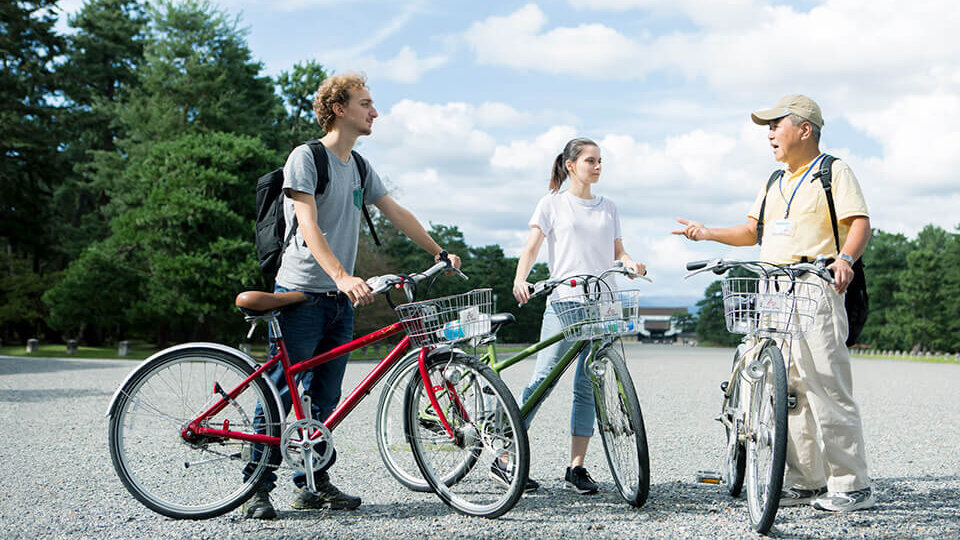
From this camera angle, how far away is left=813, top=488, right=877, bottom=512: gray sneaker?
4160mm

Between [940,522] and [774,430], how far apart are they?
46.4 inches

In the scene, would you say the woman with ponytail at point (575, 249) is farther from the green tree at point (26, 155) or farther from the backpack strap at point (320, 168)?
the green tree at point (26, 155)

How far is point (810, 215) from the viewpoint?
435 cm

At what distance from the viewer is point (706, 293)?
100438 mm

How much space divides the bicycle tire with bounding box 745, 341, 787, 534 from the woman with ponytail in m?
0.91

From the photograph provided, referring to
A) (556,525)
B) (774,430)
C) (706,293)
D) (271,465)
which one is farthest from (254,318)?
(706,293)

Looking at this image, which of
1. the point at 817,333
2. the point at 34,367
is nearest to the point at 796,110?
the point at 817,333

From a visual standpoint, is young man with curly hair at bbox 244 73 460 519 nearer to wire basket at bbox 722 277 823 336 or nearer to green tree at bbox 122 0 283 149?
wire basket at bbox 722 277 823 336

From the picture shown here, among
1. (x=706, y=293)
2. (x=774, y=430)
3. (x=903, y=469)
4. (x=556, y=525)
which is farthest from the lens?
(x=706, y=293)

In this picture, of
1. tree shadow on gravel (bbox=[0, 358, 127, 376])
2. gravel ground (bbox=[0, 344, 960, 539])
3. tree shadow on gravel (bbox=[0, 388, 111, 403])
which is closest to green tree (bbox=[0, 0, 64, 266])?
tree shadow on gravel (bbox=[0, 358, 127, 376])

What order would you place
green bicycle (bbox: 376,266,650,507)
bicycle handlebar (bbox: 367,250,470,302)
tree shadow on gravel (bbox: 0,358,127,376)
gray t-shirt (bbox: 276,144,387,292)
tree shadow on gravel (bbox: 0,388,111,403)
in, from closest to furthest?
bicycle handlebar (bbox: 367,250,470,302) < gray t-shirt (bbox: 276,144,387,292) < green bicycle (bbox: 376,266,650,507) < tree shadow on gravel (bbox: 0,388,111,403) < tree shadow on gravel (bbox: 0,358,127,376)

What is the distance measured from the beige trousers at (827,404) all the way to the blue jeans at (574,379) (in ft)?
3.71

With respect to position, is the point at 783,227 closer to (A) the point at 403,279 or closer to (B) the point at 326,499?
(A) the point at 403,279

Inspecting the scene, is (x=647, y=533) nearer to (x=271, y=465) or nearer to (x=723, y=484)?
(x=723, y=484)
